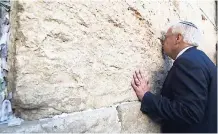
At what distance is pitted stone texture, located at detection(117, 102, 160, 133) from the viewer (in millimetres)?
1408

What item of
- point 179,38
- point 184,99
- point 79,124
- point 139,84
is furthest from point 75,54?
point 179,38

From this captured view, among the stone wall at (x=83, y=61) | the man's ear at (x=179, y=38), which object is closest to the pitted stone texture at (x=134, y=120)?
the stone wall at (x=83, y=61)

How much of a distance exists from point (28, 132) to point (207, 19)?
2.52 meters

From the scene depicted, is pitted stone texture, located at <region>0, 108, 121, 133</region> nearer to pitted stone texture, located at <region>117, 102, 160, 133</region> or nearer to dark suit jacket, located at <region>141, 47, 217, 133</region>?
pitted stone texture, located at <region>117, 102, 160, 133</region>

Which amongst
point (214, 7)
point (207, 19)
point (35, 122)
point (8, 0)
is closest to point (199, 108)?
point (35, 122)

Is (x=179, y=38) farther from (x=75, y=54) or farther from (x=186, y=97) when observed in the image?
(x=75, y=54)

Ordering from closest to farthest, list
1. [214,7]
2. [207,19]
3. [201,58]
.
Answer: [201,58] → [207,19] → [214,7]

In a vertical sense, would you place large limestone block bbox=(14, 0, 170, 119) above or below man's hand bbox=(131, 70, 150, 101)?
above

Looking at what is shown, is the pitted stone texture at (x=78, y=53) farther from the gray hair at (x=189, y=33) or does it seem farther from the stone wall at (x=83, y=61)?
the gray hair at (x=189, y=33)

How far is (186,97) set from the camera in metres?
1.47

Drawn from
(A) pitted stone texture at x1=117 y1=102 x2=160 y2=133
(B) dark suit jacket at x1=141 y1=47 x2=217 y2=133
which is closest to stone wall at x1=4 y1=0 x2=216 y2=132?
(A) pitted stone texture at x1=117 y1=102 x2=160 y2=133

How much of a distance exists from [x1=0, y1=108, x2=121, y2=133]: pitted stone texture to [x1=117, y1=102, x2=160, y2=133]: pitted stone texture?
0.05m

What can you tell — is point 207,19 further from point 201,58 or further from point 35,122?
point 35,122

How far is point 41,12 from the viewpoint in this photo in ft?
3.42
